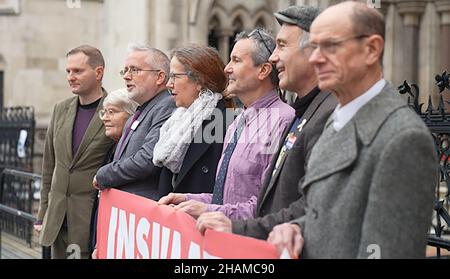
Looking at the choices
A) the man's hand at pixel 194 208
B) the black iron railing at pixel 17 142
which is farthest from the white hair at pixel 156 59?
the black iron railing at pixel 17 142

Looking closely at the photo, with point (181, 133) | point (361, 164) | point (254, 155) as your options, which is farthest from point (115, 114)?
point (361, 164)

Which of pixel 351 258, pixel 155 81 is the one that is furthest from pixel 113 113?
pixel 351 258

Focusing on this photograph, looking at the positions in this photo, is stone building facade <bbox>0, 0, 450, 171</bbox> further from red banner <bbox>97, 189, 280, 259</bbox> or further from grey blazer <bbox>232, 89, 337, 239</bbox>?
grey blazer <bbox>232, 89, 337, 239</bbox>

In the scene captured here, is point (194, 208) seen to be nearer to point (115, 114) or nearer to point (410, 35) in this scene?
point (115, 114)

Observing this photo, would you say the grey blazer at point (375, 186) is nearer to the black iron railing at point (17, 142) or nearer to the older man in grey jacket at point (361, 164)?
the older man in grey jacket at point (361, 164)

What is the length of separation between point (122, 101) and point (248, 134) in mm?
1718

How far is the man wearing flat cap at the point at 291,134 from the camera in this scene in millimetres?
3203

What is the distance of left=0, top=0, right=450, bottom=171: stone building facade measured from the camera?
559 inches

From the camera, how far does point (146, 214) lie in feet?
13.8

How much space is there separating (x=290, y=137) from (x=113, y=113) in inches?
88.5

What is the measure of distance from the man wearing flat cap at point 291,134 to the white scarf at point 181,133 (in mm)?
1009

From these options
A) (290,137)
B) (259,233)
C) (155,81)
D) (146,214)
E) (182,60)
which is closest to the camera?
(259,233)

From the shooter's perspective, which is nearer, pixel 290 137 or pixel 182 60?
pixel 290 137

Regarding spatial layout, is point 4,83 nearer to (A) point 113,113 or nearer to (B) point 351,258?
(A) point 113,113
